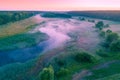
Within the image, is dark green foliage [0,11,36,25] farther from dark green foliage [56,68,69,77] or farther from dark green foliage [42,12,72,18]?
dark green foliage [56,68,69,77]

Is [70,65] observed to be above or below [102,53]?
below

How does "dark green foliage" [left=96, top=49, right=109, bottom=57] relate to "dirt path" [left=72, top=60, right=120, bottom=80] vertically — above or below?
above

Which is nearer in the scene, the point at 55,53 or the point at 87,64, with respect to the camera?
the point at 87,64

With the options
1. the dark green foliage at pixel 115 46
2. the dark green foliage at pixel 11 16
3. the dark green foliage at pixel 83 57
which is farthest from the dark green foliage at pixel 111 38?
the dark green foliage at pixel 11 16

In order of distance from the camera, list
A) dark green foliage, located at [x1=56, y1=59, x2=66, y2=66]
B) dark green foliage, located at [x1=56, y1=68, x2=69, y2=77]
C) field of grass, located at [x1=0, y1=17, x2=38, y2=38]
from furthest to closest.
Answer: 1. field of grass, located at [x1=0, y1=17, x2=38, y2=38]
2. dark green foliage, located at [x1=56, y1=59, x2=66, y2=66]
3. dark green foliage, located at [x1=56, y1=68, x2=69, y2=77]

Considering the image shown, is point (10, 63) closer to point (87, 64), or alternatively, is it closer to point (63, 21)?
point (87, 64)

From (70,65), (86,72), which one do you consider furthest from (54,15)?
(86,72)

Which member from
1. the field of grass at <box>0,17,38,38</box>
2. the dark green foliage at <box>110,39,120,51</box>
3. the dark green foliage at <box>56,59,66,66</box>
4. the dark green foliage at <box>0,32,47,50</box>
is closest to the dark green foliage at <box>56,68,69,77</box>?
the dark green foliage at <box>56,59,66,66</box>

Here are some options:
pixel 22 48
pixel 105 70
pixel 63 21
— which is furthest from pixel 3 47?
pixel 63 21

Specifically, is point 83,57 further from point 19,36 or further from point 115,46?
point 19,36
